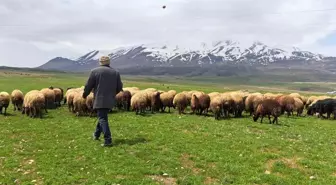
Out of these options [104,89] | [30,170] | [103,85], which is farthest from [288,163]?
[30,170]

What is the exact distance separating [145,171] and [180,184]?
1533mm

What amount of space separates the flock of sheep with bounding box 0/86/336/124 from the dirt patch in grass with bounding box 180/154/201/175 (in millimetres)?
13409

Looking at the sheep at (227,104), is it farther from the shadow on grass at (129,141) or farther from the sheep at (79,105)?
the shadow on grass at (129,141)

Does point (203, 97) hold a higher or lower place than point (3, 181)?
higher

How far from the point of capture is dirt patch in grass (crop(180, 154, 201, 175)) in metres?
13.3

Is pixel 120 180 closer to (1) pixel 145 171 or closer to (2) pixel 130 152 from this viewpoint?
(1) pixel 145 171

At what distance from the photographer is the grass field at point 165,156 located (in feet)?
41.1

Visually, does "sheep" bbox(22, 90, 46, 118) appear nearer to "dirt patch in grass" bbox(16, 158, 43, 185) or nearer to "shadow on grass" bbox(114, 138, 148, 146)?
"shadow on grass" bbox(114, 138, 148, 146)

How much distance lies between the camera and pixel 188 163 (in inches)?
555

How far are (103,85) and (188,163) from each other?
17.0 ft

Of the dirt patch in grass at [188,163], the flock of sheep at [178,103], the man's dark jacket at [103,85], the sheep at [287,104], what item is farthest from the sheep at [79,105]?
the sheep at [287,104]

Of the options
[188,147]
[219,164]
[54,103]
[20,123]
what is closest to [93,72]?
[188,147]

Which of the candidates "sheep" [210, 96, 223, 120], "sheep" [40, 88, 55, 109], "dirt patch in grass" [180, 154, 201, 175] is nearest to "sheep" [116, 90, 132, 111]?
"sheep" [40, 88, 55, 109]

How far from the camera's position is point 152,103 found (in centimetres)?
3159
